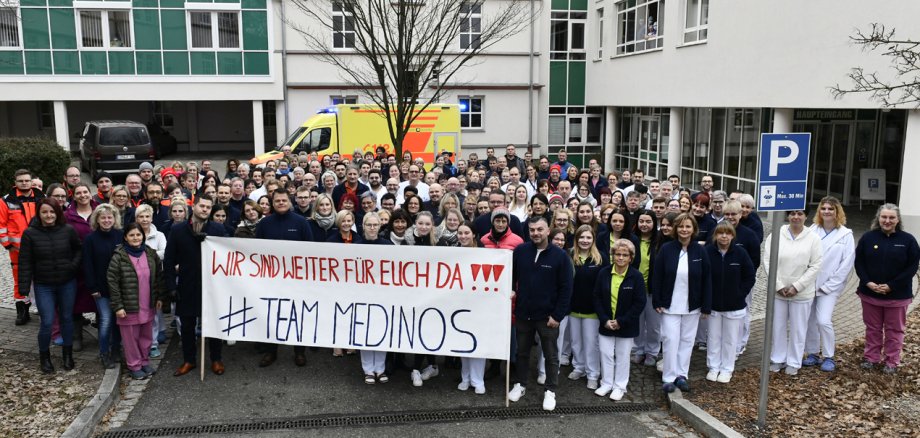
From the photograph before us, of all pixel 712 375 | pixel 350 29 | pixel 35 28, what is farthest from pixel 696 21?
pixel 35 28

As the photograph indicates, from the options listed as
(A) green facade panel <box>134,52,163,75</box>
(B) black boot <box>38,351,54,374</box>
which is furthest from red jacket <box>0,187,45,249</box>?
(A) green facade panel <box>134,52,163,75</box>

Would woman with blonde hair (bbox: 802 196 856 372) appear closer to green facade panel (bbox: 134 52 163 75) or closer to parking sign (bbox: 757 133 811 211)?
parking sign (bbox: 757 133 811 211)

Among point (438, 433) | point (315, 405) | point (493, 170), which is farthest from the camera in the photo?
point (493, 170)

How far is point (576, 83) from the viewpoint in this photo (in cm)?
3019

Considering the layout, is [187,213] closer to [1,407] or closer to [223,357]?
[223,357]

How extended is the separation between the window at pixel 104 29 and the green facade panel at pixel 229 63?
350cm

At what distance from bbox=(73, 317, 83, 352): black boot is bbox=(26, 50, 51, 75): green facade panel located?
22.7 metres

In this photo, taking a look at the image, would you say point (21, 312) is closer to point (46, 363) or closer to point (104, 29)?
point (46, 363)

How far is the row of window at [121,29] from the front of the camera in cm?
2712

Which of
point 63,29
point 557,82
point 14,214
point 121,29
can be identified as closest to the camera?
point 14,214

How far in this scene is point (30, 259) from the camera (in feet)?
24.6

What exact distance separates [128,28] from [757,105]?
74.6ft

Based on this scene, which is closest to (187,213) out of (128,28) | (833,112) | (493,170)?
(493,170)

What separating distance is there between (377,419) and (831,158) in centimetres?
1862
